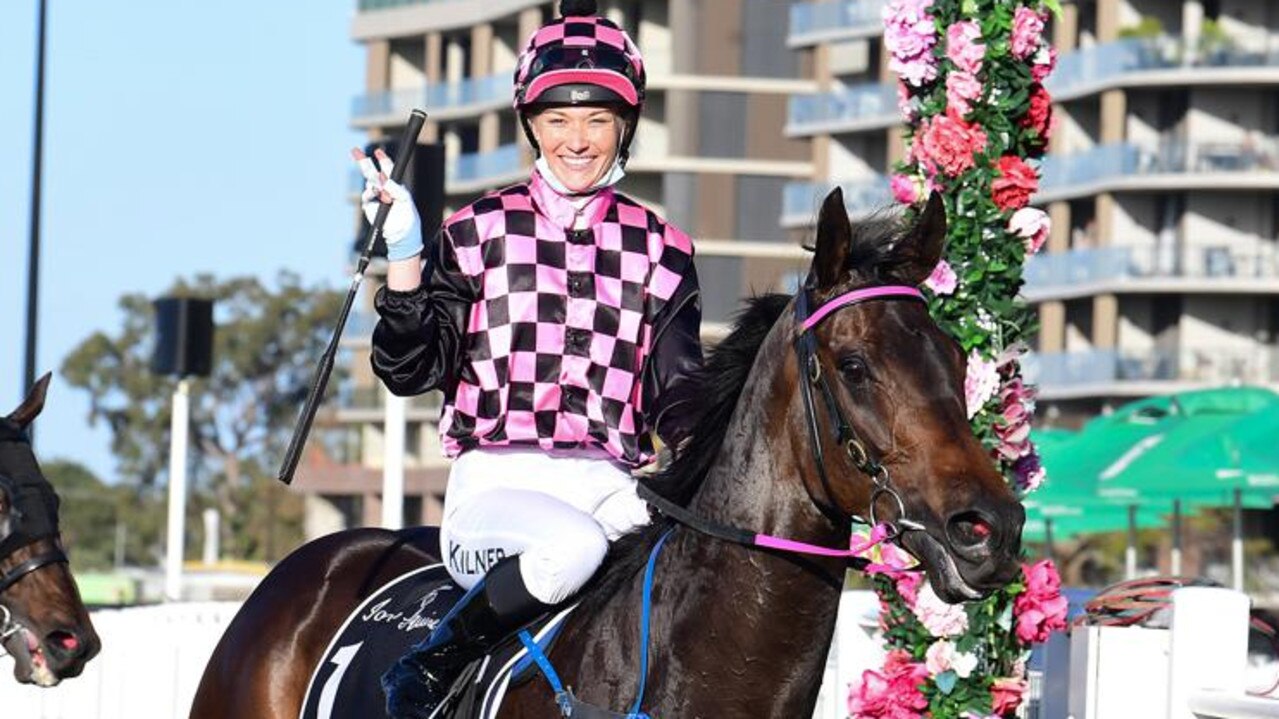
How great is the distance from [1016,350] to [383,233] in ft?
10.5

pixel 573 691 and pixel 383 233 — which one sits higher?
pixel 383 233

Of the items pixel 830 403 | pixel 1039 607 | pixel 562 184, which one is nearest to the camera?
pixel 830 403

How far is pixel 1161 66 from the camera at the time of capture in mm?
57312

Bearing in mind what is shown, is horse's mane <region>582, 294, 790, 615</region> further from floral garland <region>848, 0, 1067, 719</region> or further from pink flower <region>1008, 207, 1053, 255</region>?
pink flower <region>1008, 207, 1053, 255</region>

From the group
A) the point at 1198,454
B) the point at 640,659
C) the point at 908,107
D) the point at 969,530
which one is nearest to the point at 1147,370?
the point at 1198,454

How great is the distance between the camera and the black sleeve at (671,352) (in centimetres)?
573

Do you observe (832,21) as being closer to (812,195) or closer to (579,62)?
(812,195)

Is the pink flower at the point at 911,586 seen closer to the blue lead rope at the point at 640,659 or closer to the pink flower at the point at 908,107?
the pink flower at the point at 908,107

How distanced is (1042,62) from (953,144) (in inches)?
17.7

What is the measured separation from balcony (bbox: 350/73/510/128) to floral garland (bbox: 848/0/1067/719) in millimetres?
63456

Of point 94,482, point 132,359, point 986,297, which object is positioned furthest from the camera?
point 94,482

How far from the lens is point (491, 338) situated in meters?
5.94

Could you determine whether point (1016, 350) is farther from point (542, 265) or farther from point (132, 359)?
point (132, 359)

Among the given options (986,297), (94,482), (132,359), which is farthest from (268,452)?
(986,297)
